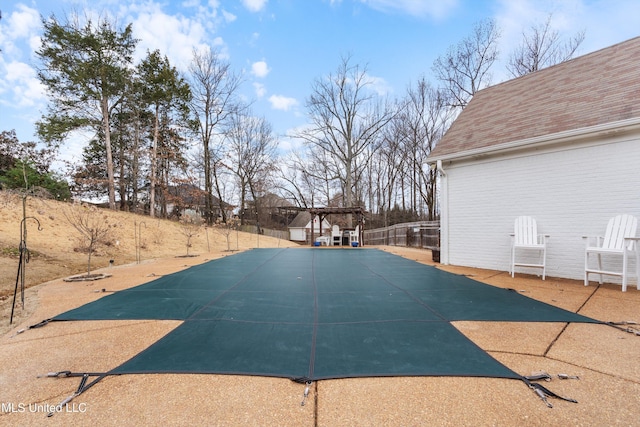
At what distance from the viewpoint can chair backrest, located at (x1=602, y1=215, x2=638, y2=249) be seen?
3867 mm

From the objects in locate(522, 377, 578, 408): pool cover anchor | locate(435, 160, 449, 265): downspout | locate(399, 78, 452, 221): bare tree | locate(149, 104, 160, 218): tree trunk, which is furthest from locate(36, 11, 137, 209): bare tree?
locate(522, 377, 578, 408): pool cover anchor

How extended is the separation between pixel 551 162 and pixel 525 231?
1.33 m

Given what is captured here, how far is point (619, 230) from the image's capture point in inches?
155

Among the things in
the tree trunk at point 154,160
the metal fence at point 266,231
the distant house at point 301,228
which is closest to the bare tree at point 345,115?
the distant house at point 301,228

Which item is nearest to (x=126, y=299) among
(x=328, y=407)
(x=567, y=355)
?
(x=328, y=407)

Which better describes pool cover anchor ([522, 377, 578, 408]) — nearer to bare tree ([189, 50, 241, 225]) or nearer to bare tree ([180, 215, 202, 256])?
bare tree ([180, 215, 202, 256])

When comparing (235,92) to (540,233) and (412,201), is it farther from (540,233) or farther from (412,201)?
(540,233)

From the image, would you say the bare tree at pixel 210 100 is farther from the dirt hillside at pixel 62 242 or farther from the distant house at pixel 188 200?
the dirt hillside at pixel 62 242

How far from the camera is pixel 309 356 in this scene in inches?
79.3

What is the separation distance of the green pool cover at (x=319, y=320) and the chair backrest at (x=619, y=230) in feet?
5.60

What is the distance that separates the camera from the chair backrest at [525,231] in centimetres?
479

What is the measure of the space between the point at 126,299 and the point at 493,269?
6.50m

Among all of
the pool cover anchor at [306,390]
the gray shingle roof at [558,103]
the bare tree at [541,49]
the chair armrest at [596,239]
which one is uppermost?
the bare tree at [541,49]

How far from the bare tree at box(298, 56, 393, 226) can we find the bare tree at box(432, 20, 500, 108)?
4.17 meters
